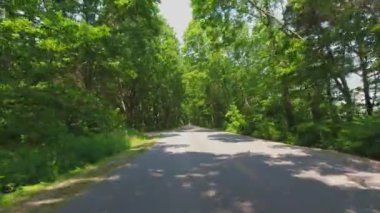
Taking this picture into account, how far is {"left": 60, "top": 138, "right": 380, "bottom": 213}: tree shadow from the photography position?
27.9 feet

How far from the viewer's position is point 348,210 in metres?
7.86

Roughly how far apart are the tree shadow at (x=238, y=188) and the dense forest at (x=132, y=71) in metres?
2.95

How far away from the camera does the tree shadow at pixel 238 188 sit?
8492mm

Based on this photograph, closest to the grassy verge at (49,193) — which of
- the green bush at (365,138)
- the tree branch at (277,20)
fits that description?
the green bush at (365,138)

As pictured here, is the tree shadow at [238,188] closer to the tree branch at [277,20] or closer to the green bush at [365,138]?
the green bush at [365,138]

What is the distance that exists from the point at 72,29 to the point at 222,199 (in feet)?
31.6

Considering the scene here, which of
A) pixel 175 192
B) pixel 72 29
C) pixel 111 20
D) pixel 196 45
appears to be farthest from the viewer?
pixel 196 45

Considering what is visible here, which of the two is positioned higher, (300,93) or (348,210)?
(300,93)

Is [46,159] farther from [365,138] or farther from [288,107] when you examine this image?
[288,107]

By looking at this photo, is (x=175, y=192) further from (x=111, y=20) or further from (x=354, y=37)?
(x=111, y=20)

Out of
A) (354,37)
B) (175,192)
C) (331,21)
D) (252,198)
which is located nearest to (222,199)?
(252,198)

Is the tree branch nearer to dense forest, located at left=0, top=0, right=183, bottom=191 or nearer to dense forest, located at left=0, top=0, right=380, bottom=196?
dense forest, located at left=0, top=0, right=380, bottom=196

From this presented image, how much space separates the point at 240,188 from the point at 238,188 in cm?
4

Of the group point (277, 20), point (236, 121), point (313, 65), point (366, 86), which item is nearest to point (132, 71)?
point (277, 20)
